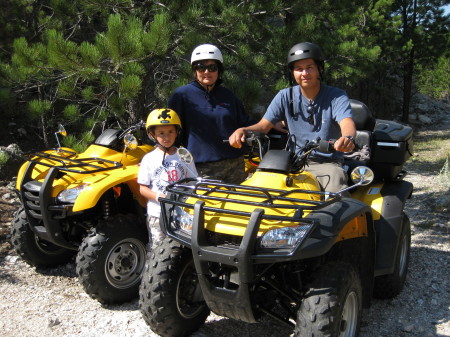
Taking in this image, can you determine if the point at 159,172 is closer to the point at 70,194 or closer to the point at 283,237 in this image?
the point at 70,194

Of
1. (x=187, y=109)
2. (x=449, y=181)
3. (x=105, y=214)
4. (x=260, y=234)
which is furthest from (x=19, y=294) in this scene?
(x=449, y=181)

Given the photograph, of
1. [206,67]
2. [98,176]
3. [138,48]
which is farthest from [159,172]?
[138,48]

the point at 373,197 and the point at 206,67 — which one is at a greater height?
the point at 206,67

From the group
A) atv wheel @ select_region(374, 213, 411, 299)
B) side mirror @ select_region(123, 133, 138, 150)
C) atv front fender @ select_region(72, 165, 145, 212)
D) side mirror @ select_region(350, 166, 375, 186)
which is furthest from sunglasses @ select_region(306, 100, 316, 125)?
side mirror @ select_region(123, 133, 138, 150)

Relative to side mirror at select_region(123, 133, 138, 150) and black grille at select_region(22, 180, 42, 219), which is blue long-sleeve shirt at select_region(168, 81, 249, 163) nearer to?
side mirror at select_region(123, 133, 138, 150)

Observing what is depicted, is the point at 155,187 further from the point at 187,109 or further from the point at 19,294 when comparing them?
the point at 19,294

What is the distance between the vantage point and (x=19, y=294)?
4426 millimetres

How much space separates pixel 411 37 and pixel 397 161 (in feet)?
63.4

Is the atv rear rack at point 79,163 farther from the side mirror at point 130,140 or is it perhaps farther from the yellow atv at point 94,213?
the side mirror at point 130,140

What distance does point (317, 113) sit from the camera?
377 centimetres

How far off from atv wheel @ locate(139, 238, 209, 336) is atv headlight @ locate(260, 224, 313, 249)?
0.71 metres

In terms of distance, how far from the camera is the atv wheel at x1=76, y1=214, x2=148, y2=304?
3.98m

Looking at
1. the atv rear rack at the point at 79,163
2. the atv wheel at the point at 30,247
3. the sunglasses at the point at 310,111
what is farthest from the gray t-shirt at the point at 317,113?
the atv wheel at the point at 30,247

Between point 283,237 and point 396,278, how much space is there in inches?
73.1
